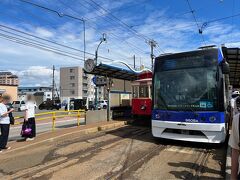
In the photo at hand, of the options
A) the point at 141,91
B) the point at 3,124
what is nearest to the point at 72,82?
the point at 141,91

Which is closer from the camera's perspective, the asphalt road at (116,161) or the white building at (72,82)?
the asphalt road at (116,161)

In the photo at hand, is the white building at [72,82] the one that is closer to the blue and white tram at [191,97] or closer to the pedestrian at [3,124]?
the blue and white tram at [191,97]

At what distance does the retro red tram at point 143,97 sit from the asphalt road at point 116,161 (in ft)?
18.3

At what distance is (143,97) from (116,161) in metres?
9.08

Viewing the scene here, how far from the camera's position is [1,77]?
96.9 metres

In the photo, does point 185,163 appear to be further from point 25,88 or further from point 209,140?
point 25,88

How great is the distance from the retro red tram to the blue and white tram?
5.93 meters

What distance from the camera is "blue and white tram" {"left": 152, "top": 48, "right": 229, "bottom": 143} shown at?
27.8 feet

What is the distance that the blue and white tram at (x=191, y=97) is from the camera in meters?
8.48

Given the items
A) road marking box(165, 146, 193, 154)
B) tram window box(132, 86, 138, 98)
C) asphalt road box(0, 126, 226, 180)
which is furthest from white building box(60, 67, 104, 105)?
road marking box(165, 146, 193, 154)

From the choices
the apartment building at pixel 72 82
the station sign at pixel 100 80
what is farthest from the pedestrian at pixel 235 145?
the apartment building at pixel 72 82

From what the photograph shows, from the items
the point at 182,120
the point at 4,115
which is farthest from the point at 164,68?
the point at 4,115

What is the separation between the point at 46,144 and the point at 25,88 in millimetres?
122236

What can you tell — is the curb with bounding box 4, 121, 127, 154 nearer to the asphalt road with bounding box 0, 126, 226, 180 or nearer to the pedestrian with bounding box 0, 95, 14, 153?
the asphalt road with bounding box 0, 126, 226, 180
